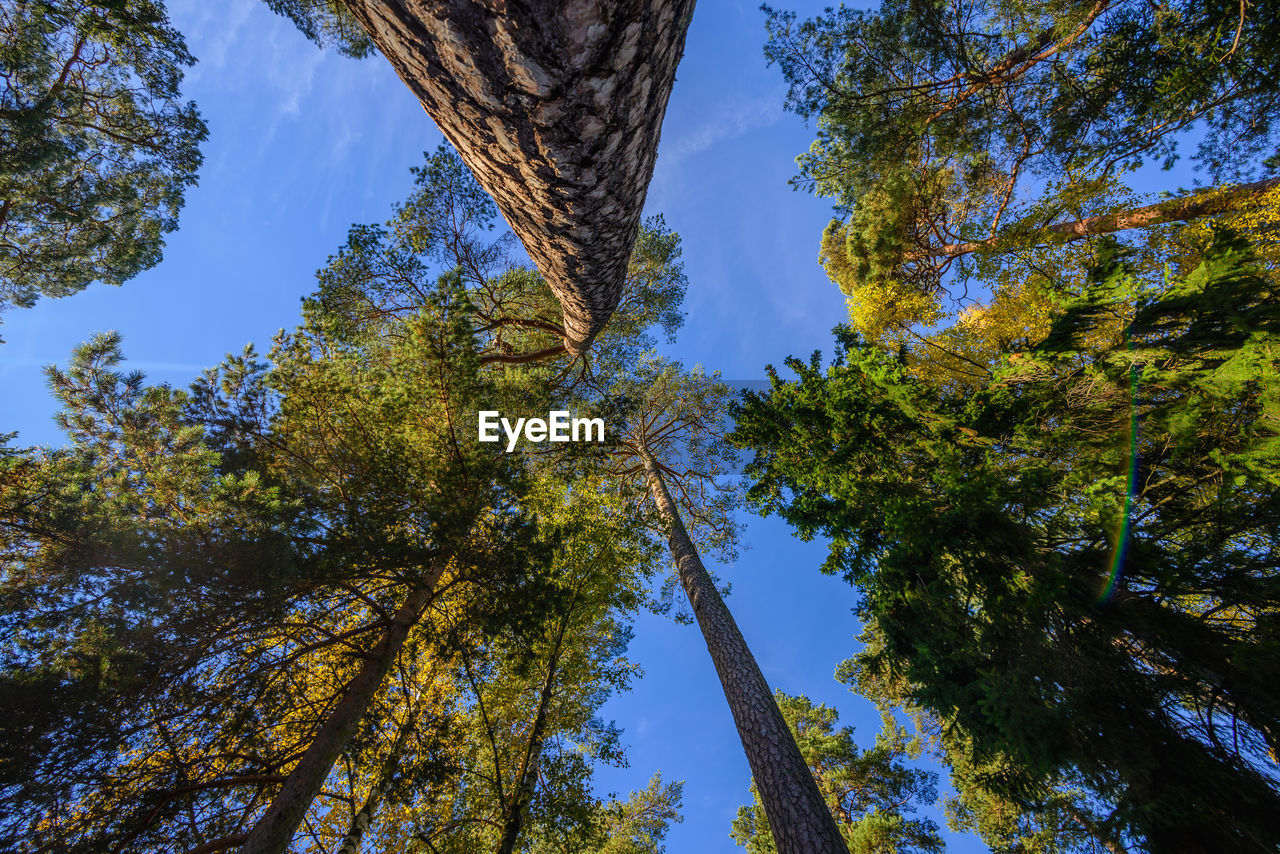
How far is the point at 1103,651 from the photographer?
3389 mm

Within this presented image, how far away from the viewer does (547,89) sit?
1521 mm

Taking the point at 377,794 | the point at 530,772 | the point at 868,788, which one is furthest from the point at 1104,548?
the point at 868,788

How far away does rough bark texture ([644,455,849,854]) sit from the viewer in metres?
3.69

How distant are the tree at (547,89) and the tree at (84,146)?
5984 mm

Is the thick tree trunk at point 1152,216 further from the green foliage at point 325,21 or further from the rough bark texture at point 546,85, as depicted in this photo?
the green foliage at point 325,21

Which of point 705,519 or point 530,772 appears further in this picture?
point 705,519

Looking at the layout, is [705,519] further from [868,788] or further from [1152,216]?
[1152,216]

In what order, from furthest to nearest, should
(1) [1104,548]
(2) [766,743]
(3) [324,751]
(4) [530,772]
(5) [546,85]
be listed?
(4) [530,772], (2) [766,743], (3) [324,751], (1) [1104,548], (5) [546,85]

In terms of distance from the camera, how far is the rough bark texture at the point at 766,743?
369cm

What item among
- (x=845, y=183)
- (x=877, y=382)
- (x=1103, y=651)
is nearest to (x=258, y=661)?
(x=877, y=382)

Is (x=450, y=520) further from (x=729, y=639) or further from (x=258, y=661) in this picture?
(x=729, y=639)

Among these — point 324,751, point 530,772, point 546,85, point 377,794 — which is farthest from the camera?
point 530,772

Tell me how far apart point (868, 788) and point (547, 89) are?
48.4 ft


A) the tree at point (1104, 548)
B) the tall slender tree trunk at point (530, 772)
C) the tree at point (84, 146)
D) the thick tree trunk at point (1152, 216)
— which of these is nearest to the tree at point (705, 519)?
the tree at point (1104, 548)
